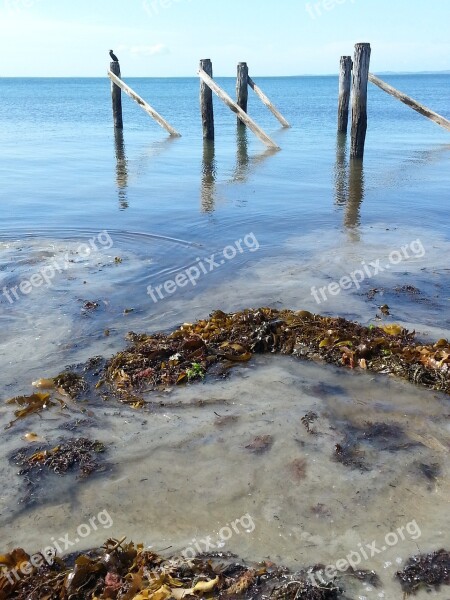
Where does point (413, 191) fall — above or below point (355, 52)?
below

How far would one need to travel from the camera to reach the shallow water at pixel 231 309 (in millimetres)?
3773

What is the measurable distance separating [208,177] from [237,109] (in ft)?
16.1

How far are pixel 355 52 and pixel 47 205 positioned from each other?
409 inches

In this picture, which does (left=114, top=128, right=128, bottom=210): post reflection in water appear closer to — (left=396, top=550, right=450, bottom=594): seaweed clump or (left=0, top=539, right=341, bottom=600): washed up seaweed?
(left=0, top=539, right=341, bottom=600): washed up seaweed

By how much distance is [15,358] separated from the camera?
5.99 metres

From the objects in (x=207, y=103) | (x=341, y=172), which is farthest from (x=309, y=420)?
(x=207, y=103)

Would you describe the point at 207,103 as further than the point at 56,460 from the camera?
Yes

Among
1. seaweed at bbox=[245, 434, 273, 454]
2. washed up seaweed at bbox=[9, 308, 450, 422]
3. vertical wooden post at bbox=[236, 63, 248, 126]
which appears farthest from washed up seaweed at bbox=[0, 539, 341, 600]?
vertical wooden post at bbox=[236, 63, 248, 126]

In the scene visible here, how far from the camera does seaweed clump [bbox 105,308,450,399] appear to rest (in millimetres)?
5496

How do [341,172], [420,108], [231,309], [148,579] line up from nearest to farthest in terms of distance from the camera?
[148,579] < [231,309] < [341,172] < [420,108]

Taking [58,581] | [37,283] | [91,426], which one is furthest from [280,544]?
[37,283]

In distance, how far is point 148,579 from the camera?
3285mm

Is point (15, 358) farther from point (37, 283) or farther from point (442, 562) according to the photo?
point (442, 562)

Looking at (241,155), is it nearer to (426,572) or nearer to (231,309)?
(231,309)
